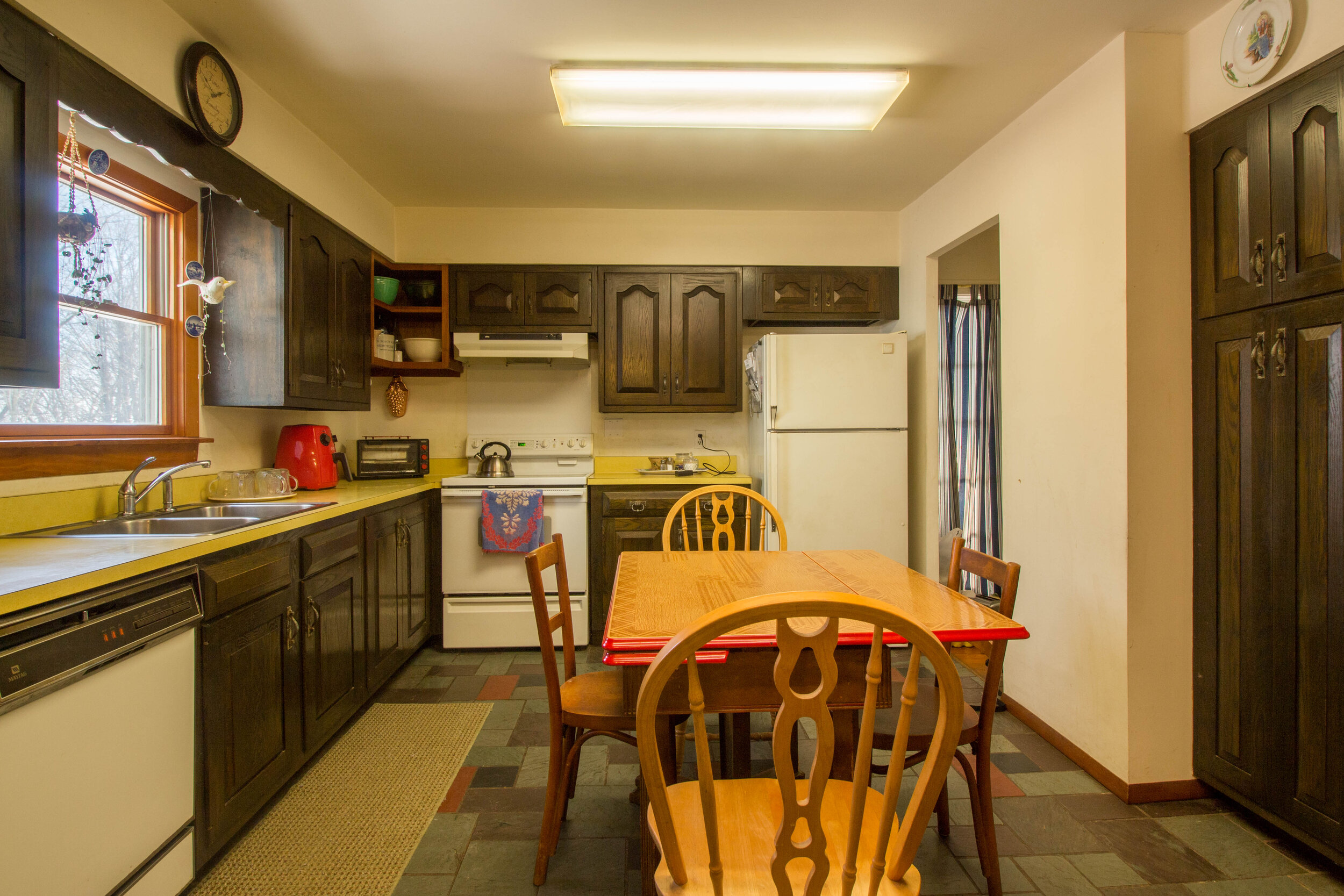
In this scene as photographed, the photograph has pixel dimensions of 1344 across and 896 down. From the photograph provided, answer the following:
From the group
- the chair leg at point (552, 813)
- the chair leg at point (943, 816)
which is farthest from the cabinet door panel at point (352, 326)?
the chair leg at point (943, 816)

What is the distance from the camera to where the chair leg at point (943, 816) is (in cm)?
165

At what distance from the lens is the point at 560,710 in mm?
1526

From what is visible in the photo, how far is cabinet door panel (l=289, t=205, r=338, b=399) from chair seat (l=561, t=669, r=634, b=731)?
1637 millimetres

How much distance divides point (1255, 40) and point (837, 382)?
180 cm

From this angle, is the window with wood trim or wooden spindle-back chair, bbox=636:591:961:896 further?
the window with wood trim

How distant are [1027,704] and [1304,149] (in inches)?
76.7

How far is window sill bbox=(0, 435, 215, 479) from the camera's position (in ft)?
5.28

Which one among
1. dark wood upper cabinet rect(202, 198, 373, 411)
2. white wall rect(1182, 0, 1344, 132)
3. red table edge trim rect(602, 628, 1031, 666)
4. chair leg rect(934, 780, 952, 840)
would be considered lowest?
chair leg rect(934, 780, 952, 840)

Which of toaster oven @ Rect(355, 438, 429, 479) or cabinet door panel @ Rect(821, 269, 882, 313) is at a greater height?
cabinet door panel @ Rect(821, 269, 882, 313)

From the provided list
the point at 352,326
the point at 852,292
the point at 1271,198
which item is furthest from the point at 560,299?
the point at 1271,198

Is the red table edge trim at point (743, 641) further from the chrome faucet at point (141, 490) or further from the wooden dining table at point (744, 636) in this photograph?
the chrome faucet at point (141, 490)

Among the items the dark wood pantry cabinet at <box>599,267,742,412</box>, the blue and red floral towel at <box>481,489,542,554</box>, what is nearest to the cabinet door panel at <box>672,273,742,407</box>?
the dark wood pantry cabinet at <box>599,267,742,412</box>

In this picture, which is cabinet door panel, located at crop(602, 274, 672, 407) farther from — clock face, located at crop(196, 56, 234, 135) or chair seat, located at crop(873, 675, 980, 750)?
chair seat, located at crop(873, 675, 980, 750)

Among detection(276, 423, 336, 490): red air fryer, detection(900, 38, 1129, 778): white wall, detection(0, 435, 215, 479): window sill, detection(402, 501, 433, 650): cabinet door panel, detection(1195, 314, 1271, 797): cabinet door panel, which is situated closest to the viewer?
detection(0, 435, 215, 479): window sill
